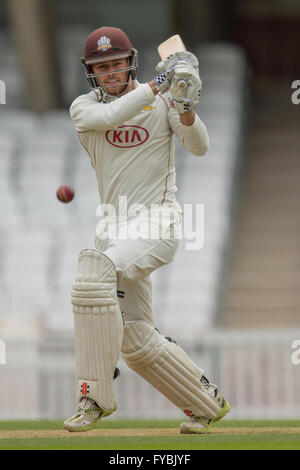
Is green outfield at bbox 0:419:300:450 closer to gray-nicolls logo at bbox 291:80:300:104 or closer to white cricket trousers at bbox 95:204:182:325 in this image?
white cricket trousers at bbox 95:204:182:325

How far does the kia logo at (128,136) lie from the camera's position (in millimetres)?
4184

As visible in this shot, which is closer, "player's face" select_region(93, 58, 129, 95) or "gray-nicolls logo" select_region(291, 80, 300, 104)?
"player's face" select_region(93, 58, 129, 95)

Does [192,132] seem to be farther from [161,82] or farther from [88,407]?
[88,407]

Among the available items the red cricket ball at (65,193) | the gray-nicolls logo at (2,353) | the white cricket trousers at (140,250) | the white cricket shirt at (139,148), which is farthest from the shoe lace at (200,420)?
Answer: the gray-nicolls logo at (2,353)

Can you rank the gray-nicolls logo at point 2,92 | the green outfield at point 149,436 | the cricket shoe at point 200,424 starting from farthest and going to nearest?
the gray-nicolls logo at point 2,92
the cricket shoe at point 200,424
the green outfield at point 149,436

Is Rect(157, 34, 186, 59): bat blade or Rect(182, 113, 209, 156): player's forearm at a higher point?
Rect(157, 34, 186, 59): bat blade

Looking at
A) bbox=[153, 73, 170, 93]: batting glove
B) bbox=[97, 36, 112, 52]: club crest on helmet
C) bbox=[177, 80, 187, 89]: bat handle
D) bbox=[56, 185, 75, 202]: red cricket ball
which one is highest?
bbox=[97, 36, 112, 52]: club crest on helmet

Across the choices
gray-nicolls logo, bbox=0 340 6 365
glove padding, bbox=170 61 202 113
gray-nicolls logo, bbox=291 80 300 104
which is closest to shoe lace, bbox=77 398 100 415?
glove padding, bbox=170 61 202 113

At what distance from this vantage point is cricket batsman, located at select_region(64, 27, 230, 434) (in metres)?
3.92

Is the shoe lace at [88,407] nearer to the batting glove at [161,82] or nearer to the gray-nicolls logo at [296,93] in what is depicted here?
the batting glove at [161,82]

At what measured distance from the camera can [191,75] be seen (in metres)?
3.88

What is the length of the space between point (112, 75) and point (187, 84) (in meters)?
0.41

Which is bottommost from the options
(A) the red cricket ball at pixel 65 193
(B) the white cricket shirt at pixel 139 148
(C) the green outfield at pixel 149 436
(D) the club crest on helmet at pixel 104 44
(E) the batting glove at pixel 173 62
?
(C) the green outfield at pixel 149 436
